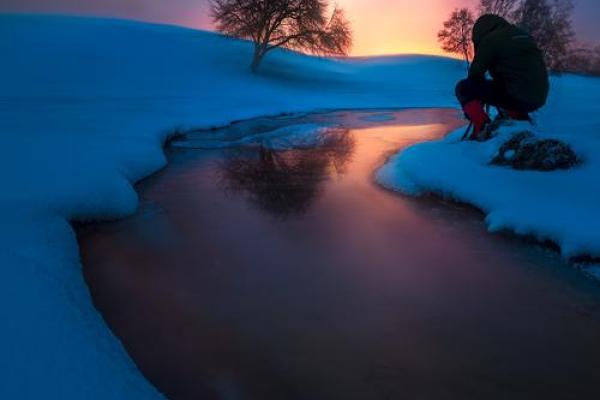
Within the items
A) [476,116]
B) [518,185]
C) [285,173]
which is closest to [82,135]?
[285,173]

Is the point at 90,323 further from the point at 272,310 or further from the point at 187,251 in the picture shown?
the point at 187,251

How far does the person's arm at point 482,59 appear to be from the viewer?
6.32m

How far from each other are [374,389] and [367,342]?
388 mm

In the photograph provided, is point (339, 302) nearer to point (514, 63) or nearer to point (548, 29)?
point (514, 63)

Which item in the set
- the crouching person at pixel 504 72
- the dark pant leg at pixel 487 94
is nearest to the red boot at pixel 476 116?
the crouching person at pixel 504 72

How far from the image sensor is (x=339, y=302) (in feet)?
10.00

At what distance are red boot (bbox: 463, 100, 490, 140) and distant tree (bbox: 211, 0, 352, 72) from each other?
21.0 m

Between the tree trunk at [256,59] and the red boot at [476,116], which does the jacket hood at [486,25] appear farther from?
the tree trunk at [256,59]

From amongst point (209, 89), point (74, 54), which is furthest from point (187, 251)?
point (74, 54)

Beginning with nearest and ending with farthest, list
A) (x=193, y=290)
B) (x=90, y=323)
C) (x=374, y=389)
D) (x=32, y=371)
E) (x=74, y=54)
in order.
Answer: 1. (x=32, y=371)
2. (x=374, y=389)
3. (x=90, y=323)
4. (x=193, y=290)
5. (x=74, y=54)

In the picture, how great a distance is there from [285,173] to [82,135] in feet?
12.5

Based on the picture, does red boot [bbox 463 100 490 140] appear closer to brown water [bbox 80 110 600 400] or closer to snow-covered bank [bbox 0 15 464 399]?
brown water [bbox 80 110 600 400]

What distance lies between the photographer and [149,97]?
52.0ft

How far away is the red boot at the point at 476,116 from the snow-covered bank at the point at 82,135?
4961 mm
